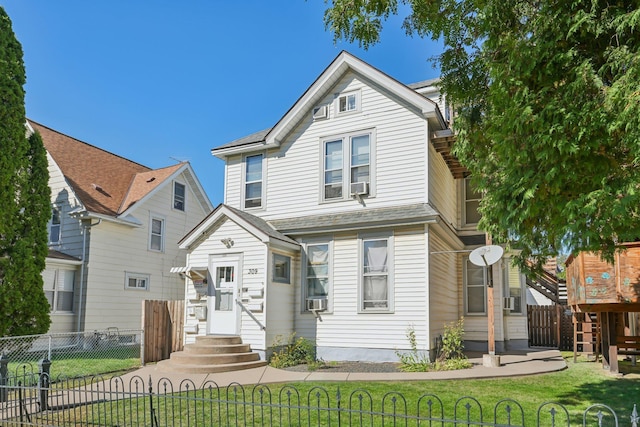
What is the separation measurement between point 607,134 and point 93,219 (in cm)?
1724

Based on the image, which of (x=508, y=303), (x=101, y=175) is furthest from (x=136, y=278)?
(x=508, y=303)

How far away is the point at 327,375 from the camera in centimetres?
1030

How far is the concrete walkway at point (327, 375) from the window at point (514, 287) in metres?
4.40

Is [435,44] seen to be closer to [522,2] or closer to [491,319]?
[522,2]

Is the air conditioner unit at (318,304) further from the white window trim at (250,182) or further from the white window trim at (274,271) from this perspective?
the white window trim at (250,182)

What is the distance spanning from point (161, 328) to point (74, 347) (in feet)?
19.0

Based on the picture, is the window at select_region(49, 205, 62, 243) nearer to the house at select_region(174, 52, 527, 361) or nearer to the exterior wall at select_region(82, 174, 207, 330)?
the exterior wall at select_region(82, 174, 207, 330)

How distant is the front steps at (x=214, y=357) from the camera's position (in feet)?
36.0

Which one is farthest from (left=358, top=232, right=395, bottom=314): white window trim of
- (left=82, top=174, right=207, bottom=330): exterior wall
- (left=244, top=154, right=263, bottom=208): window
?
(left=82, top=174, right=207, bottom=330): exterior wall

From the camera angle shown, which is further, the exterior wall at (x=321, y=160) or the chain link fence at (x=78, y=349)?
the exterior wall at (x=321, y=160)

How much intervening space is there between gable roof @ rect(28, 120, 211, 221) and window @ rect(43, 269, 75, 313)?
2.53 metres

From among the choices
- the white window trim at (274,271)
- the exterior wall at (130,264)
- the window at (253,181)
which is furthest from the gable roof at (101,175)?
the white window trim at (274,271)

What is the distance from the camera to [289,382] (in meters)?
9.48

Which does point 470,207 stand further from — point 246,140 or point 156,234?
point 156,234
